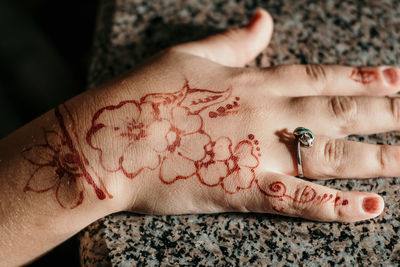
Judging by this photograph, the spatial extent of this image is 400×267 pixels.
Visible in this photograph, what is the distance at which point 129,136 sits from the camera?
1.03 metres

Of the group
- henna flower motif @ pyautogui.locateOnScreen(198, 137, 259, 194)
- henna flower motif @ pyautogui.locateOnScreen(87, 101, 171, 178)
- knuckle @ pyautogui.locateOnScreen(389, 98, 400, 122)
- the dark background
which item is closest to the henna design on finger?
knuckle @ pyautogui.locateOnScreen(389, 98, 400, 122)

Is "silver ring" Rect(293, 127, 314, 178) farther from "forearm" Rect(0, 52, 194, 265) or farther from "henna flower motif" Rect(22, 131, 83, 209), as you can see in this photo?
"henna flower motif" Rect(22, 131, 83, 209)

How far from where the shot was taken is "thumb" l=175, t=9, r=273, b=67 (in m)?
1.21

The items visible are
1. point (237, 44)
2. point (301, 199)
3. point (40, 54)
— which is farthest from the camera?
point (40, 54)

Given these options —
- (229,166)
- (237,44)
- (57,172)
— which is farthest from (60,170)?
(237,44)

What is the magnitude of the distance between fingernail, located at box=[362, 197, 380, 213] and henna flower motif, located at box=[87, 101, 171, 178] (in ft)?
1.85

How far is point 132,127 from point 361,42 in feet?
2.93

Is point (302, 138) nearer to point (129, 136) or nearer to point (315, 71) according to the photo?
point (315, 71)

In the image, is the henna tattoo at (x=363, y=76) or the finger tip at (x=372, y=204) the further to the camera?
the henna tattoo at (x=363, y=76)

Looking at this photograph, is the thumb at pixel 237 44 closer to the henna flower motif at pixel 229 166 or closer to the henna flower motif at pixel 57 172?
the henna flower motif at pixel 229 166

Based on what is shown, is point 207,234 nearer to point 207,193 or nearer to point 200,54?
point 207,193

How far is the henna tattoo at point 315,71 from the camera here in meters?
1.15

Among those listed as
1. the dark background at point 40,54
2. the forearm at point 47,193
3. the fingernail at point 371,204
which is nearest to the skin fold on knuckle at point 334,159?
the fingernail at point 371,204

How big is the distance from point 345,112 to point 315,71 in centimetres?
17
